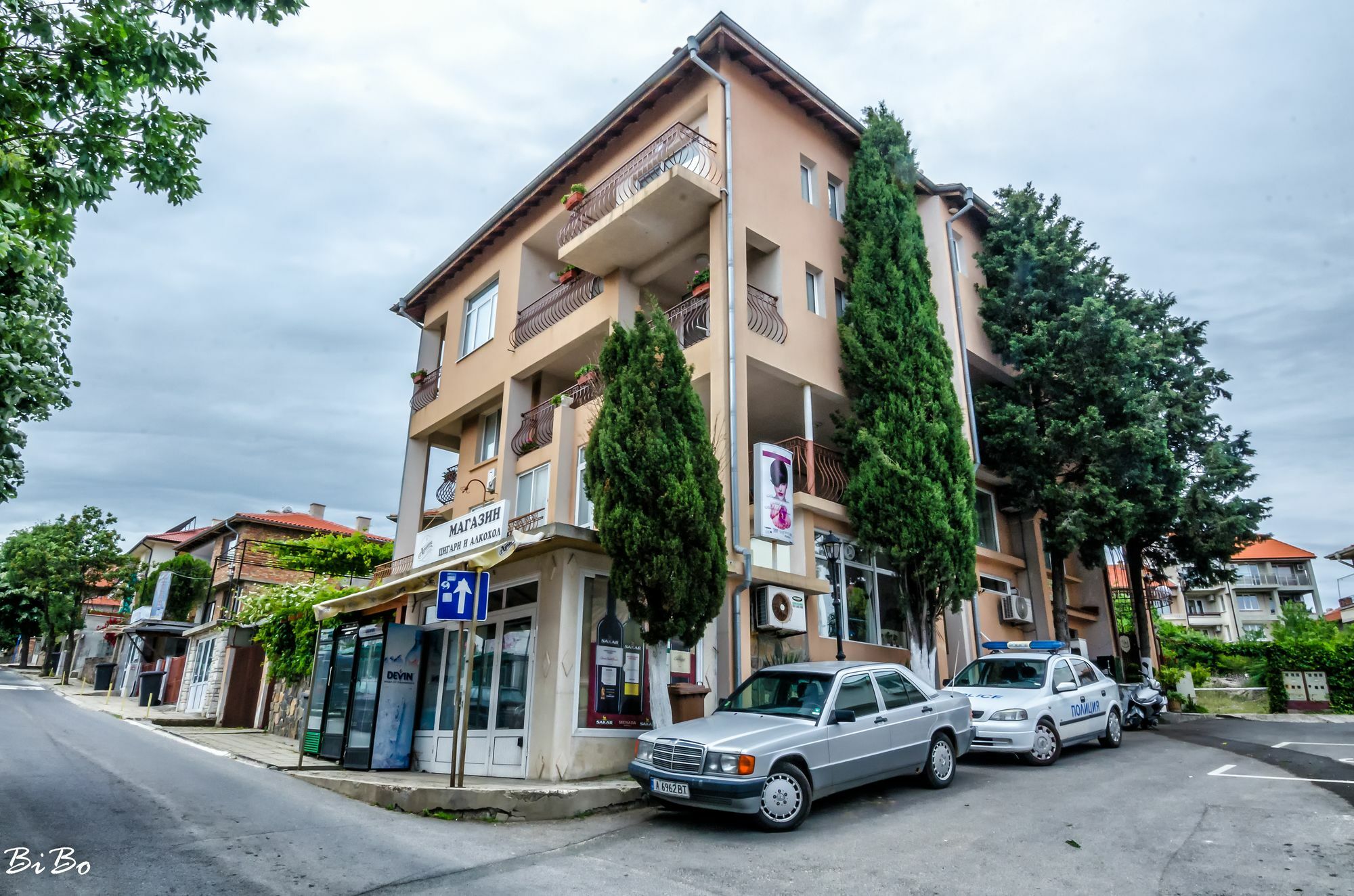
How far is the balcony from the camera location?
1423 centimetres

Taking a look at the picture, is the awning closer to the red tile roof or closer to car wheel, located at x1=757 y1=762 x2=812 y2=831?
car wheel, located at x1=757 y1=762 x2=812 y2=831

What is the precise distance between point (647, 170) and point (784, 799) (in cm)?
1191

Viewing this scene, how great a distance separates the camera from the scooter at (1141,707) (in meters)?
17.4

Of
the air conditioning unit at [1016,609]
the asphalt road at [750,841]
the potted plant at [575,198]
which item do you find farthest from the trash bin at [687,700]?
the air conditioning unit at [1016,609]

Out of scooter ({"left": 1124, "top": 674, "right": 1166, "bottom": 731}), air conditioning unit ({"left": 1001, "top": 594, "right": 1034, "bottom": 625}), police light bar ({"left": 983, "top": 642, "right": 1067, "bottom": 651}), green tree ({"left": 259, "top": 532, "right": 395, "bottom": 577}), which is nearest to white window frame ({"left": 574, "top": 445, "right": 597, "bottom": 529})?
police light bar ({"left": 983, "top": 642, "right": 1067, "bottom": 651})

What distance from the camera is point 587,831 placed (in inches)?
313

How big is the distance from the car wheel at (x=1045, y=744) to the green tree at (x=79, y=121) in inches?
492

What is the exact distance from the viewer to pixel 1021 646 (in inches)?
596

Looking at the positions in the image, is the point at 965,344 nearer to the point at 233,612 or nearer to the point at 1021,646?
the point at 1021,646

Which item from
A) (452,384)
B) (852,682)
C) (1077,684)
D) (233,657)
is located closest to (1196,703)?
(1077,684)

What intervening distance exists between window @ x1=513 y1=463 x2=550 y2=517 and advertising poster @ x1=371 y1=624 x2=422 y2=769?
13.8ft

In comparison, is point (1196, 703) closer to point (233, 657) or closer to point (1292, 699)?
point (1292, 699)

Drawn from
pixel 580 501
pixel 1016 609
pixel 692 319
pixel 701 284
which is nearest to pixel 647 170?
pixel 701 284

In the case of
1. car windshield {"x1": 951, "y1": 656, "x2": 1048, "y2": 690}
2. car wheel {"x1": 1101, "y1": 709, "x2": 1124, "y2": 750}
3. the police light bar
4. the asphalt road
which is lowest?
the asphalt road
